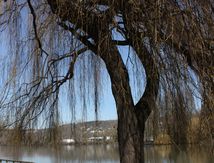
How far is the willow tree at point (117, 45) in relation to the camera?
2186 mm

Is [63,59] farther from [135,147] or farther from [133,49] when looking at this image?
[135,147]

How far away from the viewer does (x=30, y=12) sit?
2.65m

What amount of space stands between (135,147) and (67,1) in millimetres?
1044

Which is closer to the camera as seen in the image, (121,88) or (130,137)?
(121,88)

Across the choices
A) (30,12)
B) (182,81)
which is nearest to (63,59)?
(30,12)

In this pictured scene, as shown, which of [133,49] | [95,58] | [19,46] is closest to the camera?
[133,49]

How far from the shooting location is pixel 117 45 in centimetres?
247

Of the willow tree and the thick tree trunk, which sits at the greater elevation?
the willow tree

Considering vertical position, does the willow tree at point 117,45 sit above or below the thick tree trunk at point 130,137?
above

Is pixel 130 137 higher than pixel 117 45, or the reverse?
pixel 117 45

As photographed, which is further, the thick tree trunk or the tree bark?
the thick tree trunk

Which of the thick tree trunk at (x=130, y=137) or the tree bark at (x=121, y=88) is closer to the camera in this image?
the tree bark at (x=121, y=88)

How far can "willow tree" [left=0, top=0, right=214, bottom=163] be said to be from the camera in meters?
2.19

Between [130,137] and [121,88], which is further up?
[121,88]
